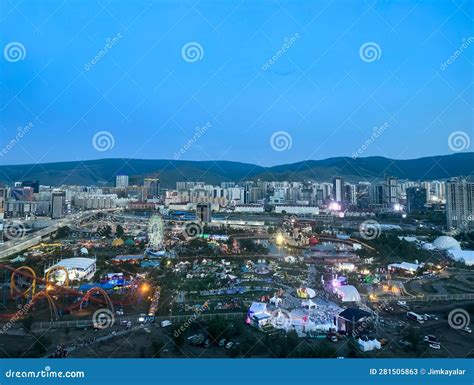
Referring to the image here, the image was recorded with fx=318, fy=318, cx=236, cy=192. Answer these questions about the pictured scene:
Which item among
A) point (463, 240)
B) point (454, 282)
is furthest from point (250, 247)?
point (463, 240)

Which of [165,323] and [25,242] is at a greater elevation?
[25,242]

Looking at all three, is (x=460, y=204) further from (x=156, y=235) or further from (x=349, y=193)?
(x=156, y=235)

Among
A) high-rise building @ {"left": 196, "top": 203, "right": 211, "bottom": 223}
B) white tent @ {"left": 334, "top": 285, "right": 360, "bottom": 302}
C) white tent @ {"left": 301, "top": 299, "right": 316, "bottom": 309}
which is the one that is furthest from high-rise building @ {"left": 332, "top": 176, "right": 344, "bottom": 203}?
white tent @ {"left": 301, "top": 299, "right": 316, "bottom": 309}

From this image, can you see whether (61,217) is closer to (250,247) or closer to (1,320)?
(250,247)

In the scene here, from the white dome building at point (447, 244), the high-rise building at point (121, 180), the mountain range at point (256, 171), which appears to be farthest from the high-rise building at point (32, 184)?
the white dome building at point (447, 244)

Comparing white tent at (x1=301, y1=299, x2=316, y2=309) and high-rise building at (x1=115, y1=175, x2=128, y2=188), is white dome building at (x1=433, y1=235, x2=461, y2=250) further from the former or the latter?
high-rise building at (x1=115, y1=175, x2=128, y2=188)

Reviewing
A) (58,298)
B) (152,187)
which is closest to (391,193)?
(152,187)
